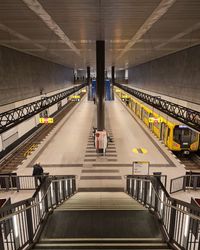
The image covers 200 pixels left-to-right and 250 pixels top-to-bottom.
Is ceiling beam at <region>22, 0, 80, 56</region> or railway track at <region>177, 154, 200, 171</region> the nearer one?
ceiling beam at <region>22, 0, 80, 56</region>

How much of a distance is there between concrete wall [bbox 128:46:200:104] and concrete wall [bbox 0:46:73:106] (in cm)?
1079

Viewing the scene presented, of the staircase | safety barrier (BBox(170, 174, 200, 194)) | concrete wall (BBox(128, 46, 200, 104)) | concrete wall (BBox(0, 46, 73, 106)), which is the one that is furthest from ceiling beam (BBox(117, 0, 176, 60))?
concrete wall (BBox(0, 46, 73, 106))

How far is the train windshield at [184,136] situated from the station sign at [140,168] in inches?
206

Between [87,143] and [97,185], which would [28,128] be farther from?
[97,185]

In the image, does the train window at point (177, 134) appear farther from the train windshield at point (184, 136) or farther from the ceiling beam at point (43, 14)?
the ceiling beam at point (43, 14)

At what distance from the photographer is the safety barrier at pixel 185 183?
907 centimetres

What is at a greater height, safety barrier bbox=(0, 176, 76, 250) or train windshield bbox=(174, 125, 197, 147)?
safety barrier bbox=(0, 176, 76, 250)

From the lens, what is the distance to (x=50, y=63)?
2428 centimetres

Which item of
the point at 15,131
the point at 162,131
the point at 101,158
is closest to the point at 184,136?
the point at 162,131

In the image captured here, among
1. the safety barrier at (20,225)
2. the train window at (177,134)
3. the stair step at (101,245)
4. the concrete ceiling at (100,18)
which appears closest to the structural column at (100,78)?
the concrete ceiling at (100,18)

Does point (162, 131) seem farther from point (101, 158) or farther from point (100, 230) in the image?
point (100, 230)

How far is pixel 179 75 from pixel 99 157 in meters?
7.75

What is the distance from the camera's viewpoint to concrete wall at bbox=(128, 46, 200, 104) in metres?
12.0

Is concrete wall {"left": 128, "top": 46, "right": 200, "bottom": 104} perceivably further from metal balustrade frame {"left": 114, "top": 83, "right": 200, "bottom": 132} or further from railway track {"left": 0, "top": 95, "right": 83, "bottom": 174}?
railway track {"left": 0, "top": 95, "right": 83, "bottom": 174}
